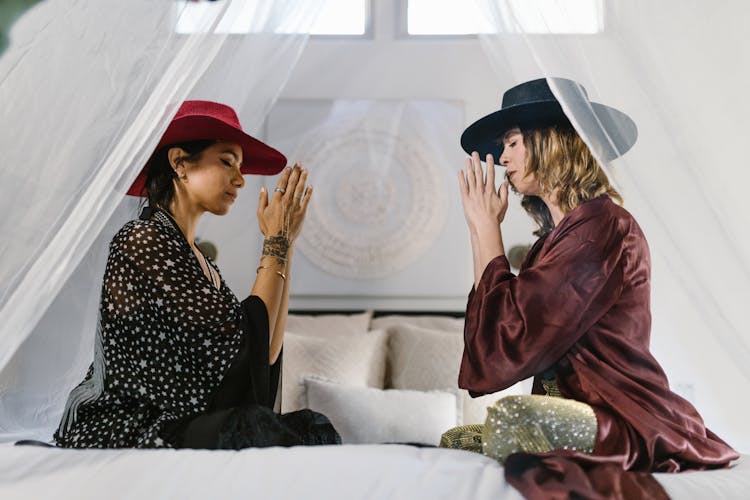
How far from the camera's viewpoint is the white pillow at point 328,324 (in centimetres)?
291

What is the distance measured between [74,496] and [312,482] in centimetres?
39

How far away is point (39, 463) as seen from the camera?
126 cm

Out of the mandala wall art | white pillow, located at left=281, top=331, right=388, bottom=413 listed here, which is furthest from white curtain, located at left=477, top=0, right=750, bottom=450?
the mandala wall art

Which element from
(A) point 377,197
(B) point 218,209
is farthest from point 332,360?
(B) point 218,209

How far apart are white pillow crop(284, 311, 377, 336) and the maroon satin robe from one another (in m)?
1.51

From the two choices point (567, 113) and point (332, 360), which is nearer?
point (567, 113)

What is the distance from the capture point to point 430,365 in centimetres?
269

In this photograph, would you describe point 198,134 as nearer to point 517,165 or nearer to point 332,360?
point 517,165

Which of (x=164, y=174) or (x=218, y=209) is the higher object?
(x=164, y=174)

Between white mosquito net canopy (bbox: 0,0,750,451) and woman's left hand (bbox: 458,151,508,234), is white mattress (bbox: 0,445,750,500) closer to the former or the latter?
white mosquito net canopy (bbox: 0,0,750,451)

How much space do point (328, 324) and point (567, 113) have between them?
1.74 m

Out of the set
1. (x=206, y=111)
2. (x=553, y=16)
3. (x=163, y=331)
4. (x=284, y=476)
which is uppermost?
(x=206, y=111)

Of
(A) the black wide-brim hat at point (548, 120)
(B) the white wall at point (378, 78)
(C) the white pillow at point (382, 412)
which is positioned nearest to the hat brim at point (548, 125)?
(A) the black wide-brim hat at point (548, 120)

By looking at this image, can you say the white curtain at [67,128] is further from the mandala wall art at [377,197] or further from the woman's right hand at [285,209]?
the mandala wall art at [377,197]
